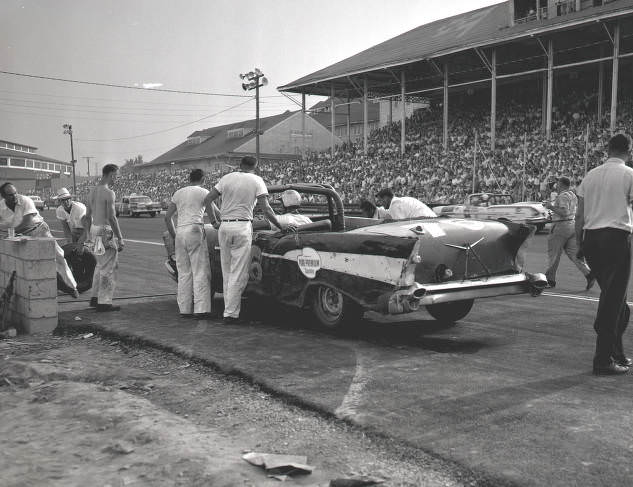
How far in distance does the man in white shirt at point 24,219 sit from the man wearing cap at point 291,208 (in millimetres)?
3199

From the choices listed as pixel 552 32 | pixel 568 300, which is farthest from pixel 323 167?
pixel 568 300

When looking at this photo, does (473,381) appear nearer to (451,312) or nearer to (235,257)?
(451,312)

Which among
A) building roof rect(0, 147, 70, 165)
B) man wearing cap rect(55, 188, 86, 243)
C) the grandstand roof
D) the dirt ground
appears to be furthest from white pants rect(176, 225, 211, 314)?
building roof rect(0, 147, 70, 165)

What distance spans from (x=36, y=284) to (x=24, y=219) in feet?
8.37

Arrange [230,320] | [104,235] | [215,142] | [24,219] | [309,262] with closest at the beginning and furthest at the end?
[309,262], [230,320], [104,235], [24,219], [215,142]

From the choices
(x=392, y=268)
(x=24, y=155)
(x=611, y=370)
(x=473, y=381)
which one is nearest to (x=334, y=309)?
(x=392, y=268)

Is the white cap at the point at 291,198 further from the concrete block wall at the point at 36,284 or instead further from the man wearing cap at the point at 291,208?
the concrete block wall at the point at 36,284

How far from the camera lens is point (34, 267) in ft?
22.0

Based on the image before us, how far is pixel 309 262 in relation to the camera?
642 centimetres

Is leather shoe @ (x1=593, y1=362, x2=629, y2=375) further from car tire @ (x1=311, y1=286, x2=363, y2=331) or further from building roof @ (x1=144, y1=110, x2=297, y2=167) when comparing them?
building roof @ (x1=144, y1=110, x2=297, y2=167)

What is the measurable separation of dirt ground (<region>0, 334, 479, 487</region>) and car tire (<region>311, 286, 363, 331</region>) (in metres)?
1.57

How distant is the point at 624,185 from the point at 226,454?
11.6ft

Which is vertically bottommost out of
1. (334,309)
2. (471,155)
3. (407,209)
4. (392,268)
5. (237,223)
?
(334,309)

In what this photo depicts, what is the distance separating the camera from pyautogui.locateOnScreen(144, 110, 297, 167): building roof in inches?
2517
